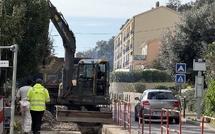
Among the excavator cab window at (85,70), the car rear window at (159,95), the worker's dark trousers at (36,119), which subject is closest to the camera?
the worker's dark trousers at (36,119)

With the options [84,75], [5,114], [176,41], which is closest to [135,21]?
[176,41]

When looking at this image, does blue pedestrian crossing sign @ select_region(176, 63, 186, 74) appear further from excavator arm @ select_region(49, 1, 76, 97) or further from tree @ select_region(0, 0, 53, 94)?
tree @ select_region(0, 0, 53, 94)

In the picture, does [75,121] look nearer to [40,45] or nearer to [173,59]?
[40,45]

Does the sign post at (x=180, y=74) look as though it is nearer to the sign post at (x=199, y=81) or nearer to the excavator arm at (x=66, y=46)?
the sign post at (x=199, y=81)

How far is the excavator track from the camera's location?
71.2ft

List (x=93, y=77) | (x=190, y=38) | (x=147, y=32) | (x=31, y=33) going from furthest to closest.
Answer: (x=147, y=32), (x=190, y=38), (x=93, y=77), (x=31, y=33)

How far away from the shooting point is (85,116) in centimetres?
2183

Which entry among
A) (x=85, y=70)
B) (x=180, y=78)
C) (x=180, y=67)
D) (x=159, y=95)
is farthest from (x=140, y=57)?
(x=159, y=95)

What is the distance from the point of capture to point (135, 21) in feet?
274

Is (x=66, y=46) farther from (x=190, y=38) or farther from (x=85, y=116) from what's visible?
(x=190, y=38)

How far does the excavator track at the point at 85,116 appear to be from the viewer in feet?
71.2

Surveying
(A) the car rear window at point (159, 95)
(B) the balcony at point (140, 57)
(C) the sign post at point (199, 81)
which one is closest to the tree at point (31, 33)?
(A) the car rear window at point (159, 95)

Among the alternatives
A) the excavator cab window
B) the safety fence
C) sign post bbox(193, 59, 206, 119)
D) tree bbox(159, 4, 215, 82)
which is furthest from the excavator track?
tree bbox(159, 4, 215, 82)

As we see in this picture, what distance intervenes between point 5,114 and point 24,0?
8.12m
